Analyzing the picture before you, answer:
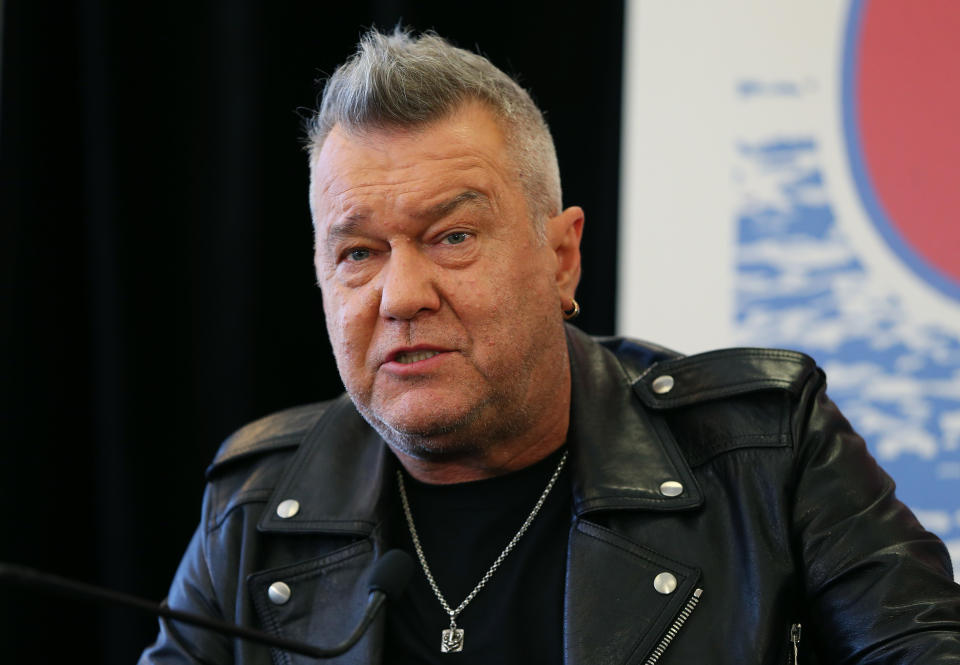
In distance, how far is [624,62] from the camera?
2488 millimetres

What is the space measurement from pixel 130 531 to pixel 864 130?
211 cm

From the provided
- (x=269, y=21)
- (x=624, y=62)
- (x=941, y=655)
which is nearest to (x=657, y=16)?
(x=624, y=62)

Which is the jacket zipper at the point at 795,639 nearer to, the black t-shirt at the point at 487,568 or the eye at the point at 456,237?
the black t-shirt at the point at 487,568

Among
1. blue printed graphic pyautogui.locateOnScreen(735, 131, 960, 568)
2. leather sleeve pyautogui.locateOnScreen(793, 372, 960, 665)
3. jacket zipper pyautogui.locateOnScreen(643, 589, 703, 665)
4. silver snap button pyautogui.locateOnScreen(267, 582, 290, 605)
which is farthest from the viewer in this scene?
blue printed graphic pyautogui.locateOnScreen(735, 131, 960, 568)

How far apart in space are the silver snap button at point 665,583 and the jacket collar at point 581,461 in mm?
117

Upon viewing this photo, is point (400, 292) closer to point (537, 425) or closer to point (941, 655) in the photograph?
point (537, 425)

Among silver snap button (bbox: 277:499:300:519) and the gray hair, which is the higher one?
the gray hair

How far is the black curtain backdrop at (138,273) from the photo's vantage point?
282 cm

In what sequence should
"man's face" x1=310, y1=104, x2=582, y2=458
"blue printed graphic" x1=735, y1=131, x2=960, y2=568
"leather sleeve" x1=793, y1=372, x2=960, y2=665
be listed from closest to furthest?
"leather sleeve" x1=793, y1=372, x2=960, y2=665
"man's face" x1=310, y1=104, x2=582, y2=458
"blue printed graphic" x1=735, y1=131, x2=960, y2=568

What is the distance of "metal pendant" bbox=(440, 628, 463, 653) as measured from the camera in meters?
1.74

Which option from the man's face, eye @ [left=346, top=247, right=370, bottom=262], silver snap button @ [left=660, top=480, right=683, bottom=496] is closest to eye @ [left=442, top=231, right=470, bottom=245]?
the man's face

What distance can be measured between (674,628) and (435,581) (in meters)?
0.43

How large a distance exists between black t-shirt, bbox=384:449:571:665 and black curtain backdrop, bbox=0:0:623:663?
109cm

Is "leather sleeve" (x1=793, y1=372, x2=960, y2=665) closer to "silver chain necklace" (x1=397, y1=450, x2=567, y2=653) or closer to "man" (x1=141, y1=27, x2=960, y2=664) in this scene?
"man" (x1=141, y1=27, x2=960, y2=664)
